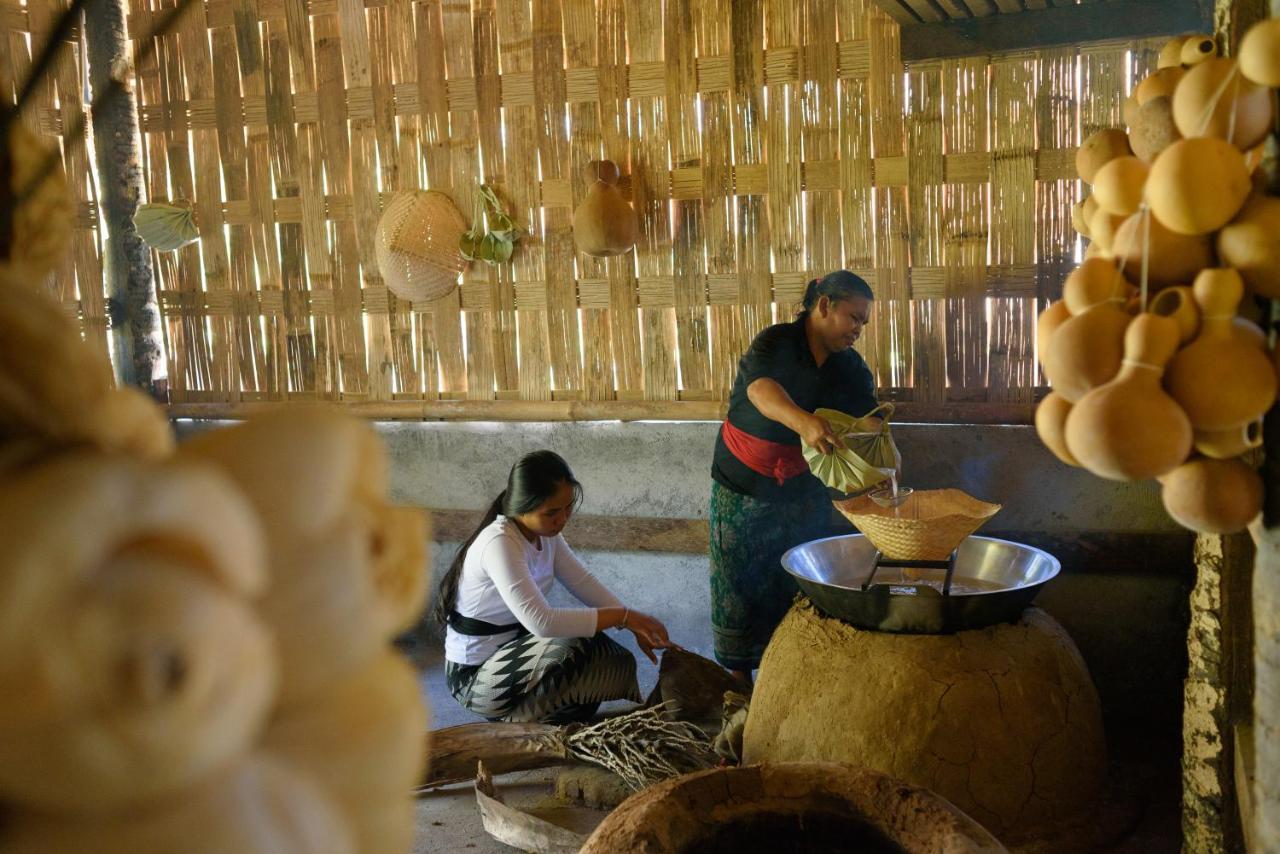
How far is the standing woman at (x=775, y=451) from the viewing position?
13.8 feet

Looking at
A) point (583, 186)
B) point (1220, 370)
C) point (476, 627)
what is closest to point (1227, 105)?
point (1220, 370)

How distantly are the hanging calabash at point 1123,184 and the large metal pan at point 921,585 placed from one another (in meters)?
2.10

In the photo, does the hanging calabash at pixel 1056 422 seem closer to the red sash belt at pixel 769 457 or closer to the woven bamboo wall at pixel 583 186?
the red sash belt at pixel 769 457

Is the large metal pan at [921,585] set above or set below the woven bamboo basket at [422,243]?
below

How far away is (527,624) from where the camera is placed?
4145mm

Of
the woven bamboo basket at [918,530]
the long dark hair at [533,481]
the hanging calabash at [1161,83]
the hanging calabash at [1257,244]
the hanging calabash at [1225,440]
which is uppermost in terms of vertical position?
the hanging calabash at [1161,83]

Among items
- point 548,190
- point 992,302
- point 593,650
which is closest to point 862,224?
point 992,302

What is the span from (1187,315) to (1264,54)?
29 cm

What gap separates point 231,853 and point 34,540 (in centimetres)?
18

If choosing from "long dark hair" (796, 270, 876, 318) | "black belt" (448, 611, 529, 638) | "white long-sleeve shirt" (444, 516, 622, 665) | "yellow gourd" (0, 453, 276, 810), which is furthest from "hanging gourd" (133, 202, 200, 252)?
"yellow gourd" (0, 453, 276, 810)

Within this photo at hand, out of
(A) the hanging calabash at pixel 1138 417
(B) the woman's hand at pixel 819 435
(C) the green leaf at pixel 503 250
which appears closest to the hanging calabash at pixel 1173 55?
(A) the hanging calabash at pixel 1138 417

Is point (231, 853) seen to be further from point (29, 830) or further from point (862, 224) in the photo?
point (862, 224)

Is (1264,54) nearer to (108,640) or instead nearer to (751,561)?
(108,640)

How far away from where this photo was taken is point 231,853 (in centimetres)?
48
